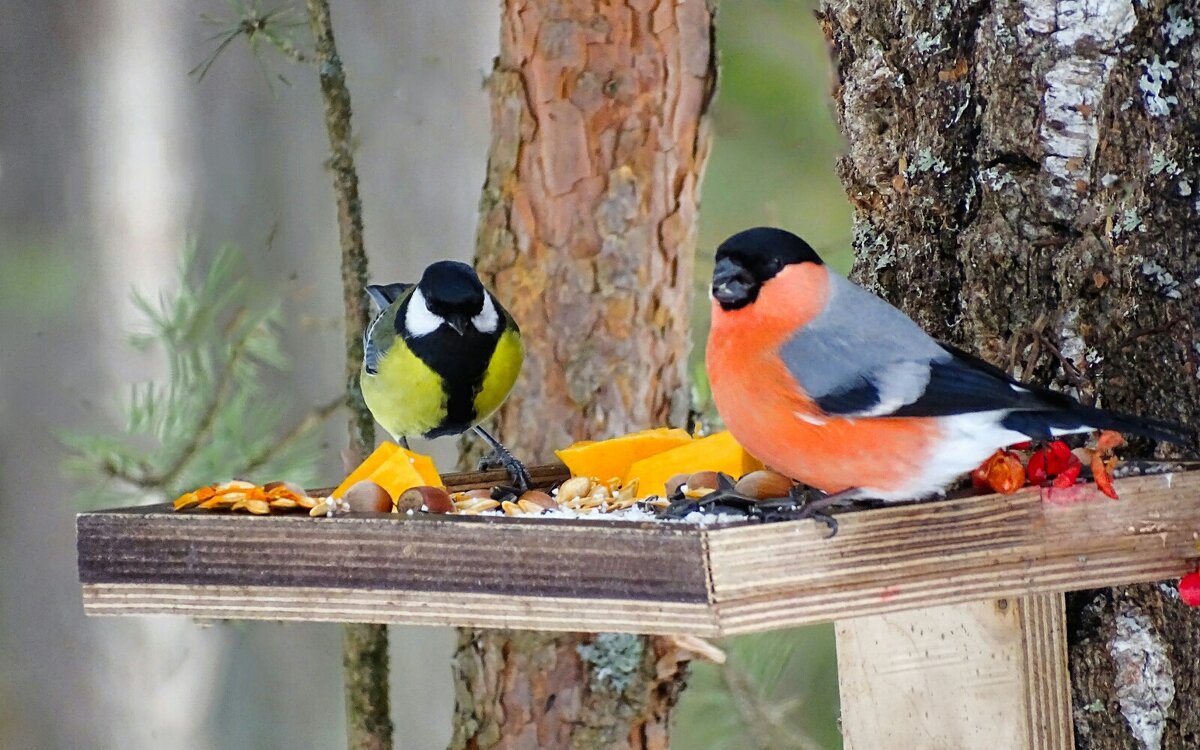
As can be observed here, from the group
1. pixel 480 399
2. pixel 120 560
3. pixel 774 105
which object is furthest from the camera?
pixel 774 105

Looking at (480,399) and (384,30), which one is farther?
(384,30)

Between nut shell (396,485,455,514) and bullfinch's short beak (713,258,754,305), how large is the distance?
1.36 ft

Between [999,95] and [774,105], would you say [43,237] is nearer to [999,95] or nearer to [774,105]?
[774,105]

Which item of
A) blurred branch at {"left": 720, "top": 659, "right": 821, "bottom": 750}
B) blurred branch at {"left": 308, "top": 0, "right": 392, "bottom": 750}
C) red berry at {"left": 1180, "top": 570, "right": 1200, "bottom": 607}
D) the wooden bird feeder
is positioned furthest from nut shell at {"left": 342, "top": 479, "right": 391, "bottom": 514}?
blurred branch at {"left": 720, "top": 659, "right": 821, "bottom": 750}

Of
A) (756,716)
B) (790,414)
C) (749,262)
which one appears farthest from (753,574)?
(756,716)

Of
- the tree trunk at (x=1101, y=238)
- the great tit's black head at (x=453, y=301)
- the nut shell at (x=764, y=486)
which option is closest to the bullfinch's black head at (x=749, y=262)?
the nut shell at (x=764, y=486)

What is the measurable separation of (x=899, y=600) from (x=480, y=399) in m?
1.22

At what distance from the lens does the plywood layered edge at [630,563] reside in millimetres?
1219

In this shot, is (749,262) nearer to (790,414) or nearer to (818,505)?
(790,414)

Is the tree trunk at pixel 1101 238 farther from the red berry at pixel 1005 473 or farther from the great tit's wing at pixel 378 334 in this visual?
the great tit's wing at pixel 378 334

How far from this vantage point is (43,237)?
10.5 feet

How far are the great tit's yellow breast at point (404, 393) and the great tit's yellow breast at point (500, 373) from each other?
0.08 m

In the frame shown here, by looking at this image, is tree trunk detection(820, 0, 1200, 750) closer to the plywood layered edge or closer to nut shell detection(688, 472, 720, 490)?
the plywood layered edge

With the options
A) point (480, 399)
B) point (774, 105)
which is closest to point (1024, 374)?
point (480, 399)
